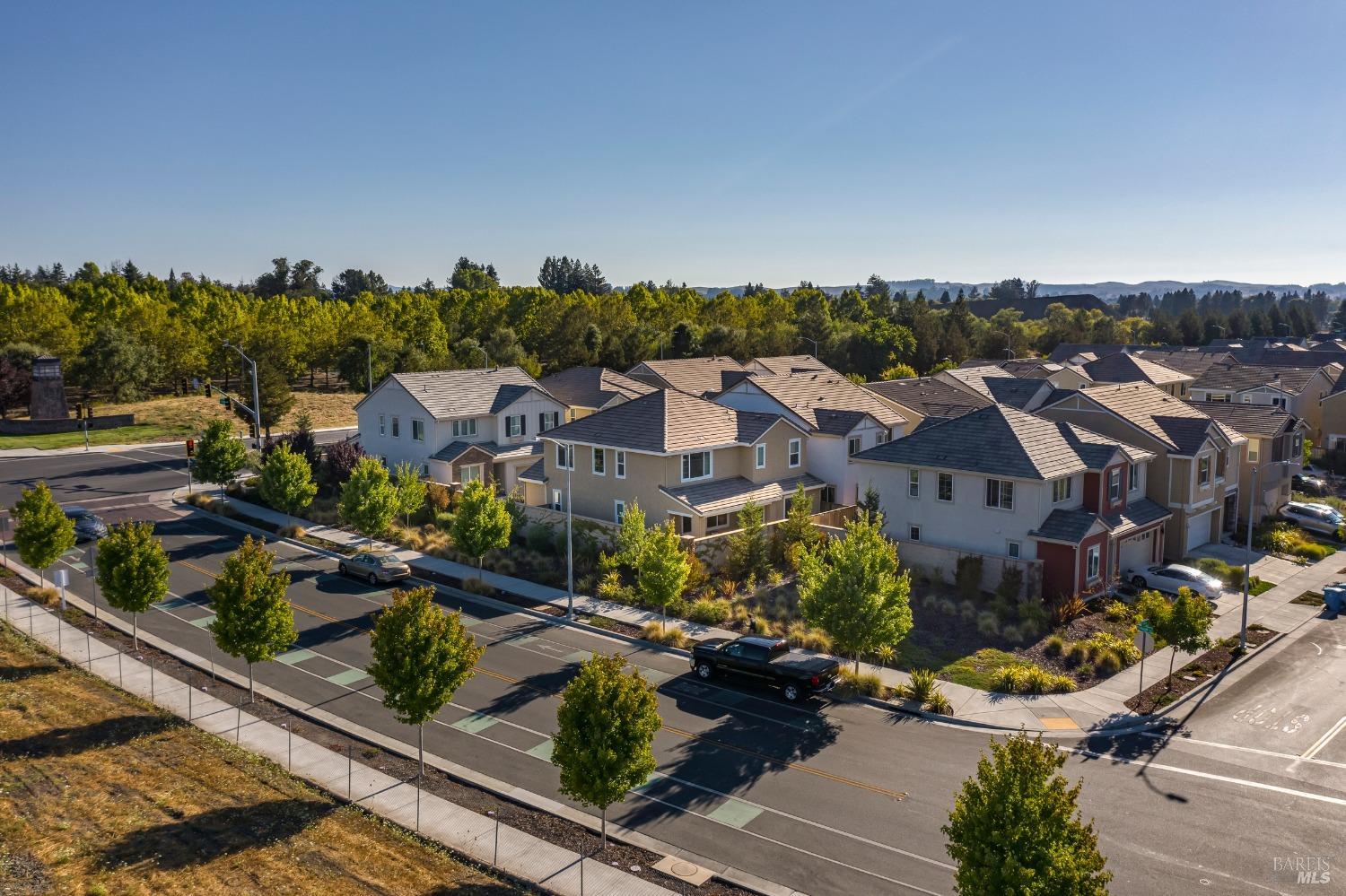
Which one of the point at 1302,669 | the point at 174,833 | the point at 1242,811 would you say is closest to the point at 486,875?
the point at 174,833

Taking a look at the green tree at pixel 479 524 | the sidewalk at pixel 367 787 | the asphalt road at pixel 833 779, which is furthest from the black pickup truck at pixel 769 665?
the green tree at pixel 479 524

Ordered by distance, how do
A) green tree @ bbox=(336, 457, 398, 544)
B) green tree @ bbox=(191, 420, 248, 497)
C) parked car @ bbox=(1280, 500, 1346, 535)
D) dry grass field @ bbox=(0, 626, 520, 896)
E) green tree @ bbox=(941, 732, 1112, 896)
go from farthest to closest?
green tree @ bbox=(191, 420, 248, 497) < parked car @ bbox=(1280, 500, 1346, 535) < green tree @ bbox=(336, 457, 398, 544) < dry grass field @ bbox=(0, 626, 520, 896) < green tree @ bbox=(941, 732, 1112, 896)

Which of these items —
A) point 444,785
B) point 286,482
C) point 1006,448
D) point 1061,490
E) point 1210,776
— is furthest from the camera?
point 286,482

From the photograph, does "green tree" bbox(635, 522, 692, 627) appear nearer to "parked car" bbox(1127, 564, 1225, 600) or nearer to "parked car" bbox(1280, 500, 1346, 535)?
"parked car" bbox(1127, 564, 1225, 600)

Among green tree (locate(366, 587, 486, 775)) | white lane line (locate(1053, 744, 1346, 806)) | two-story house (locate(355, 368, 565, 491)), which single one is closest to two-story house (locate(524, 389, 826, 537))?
two-story house (locate(355, 368, 565, 491))

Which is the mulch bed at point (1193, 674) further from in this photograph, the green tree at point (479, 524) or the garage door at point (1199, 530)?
the green tree at point (479, 524)

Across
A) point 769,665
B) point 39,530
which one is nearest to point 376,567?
point 39,530

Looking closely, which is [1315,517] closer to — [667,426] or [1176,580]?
[1176,580]
